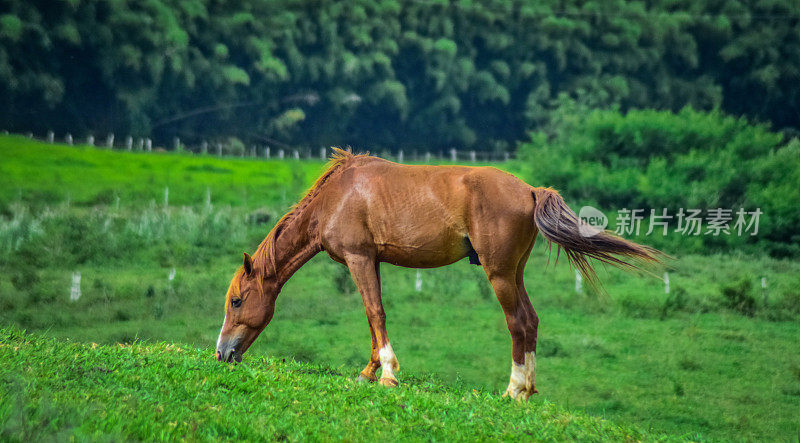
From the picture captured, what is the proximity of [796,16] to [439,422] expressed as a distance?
37840 millimetres

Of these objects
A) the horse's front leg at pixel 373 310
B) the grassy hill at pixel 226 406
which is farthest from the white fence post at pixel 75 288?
the horse's front leg at pixel 373 310

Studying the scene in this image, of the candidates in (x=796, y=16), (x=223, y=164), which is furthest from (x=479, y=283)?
(x=796, y=16)

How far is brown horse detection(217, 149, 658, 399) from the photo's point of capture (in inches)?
269

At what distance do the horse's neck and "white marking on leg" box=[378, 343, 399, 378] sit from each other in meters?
1.42

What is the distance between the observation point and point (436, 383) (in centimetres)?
780

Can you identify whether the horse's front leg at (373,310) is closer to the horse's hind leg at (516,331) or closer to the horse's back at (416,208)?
the horse's back at (416,208)

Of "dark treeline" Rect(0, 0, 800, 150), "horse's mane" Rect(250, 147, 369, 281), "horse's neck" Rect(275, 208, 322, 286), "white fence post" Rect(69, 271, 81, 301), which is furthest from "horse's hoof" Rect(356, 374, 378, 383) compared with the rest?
"dark treeline" Rect(0, 0, 800, 150)

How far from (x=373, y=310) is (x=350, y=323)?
18.8 ft

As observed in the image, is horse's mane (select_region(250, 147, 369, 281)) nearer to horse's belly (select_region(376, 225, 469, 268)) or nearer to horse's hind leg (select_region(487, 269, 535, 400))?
horse's belly (select_region(376, 225, 469, 268))

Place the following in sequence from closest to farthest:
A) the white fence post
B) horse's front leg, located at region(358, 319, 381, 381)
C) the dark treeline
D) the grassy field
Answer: the grassy field < horse's front leg, located at region(358, 319, 381, 381) < the white fence post < the dark treeline

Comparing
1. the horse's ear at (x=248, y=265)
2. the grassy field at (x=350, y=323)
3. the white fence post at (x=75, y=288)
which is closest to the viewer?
the grassy field at (x=350, y=323)

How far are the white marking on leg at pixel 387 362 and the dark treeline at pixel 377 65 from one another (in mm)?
22282

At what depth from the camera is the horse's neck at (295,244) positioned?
7.80 meters

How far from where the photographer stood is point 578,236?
6781mm
